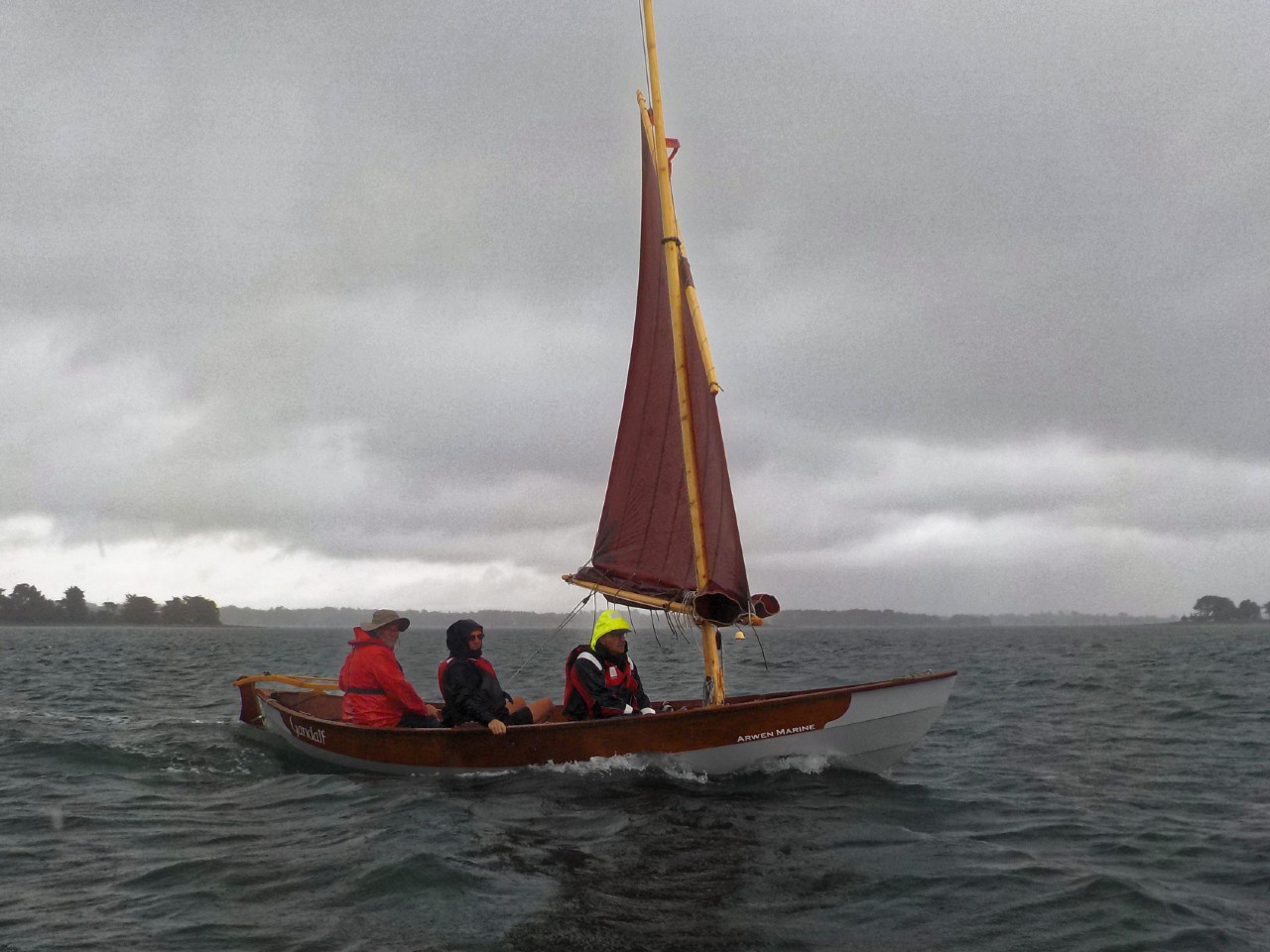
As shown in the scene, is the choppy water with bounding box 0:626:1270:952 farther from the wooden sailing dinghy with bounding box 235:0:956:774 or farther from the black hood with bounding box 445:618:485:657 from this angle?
the black hood with bounding box 445:618:485:657

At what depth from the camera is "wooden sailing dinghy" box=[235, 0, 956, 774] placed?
441 inches

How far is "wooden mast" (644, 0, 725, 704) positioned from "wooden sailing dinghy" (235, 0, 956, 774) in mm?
20

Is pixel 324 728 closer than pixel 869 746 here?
No

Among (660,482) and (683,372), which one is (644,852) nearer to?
(660,482)

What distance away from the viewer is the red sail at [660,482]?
40.4 ft

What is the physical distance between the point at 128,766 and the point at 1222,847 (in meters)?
14.5

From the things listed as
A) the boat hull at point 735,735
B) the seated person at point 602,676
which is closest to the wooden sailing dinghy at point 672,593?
the boat hull at point 735,735

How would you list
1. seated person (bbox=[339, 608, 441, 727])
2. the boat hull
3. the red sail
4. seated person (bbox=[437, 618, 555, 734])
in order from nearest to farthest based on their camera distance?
the boat hull < seated person (bbox=[437, 618, 555, 734]) < the red sail < seated person (bbox=[339, 608, 441, 727])

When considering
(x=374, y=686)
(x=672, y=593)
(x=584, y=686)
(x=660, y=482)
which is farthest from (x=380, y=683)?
(x=660, y=482)

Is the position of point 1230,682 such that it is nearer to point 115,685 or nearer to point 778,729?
point 778,729

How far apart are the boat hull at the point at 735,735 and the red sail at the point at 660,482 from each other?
1522 mm

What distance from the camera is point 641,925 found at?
6.57m

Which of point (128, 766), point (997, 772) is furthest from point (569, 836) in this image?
point (128, 766)

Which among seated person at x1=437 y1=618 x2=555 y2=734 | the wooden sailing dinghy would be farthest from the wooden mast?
seated person at x1=437 y1=618 x2=555 y2=734
